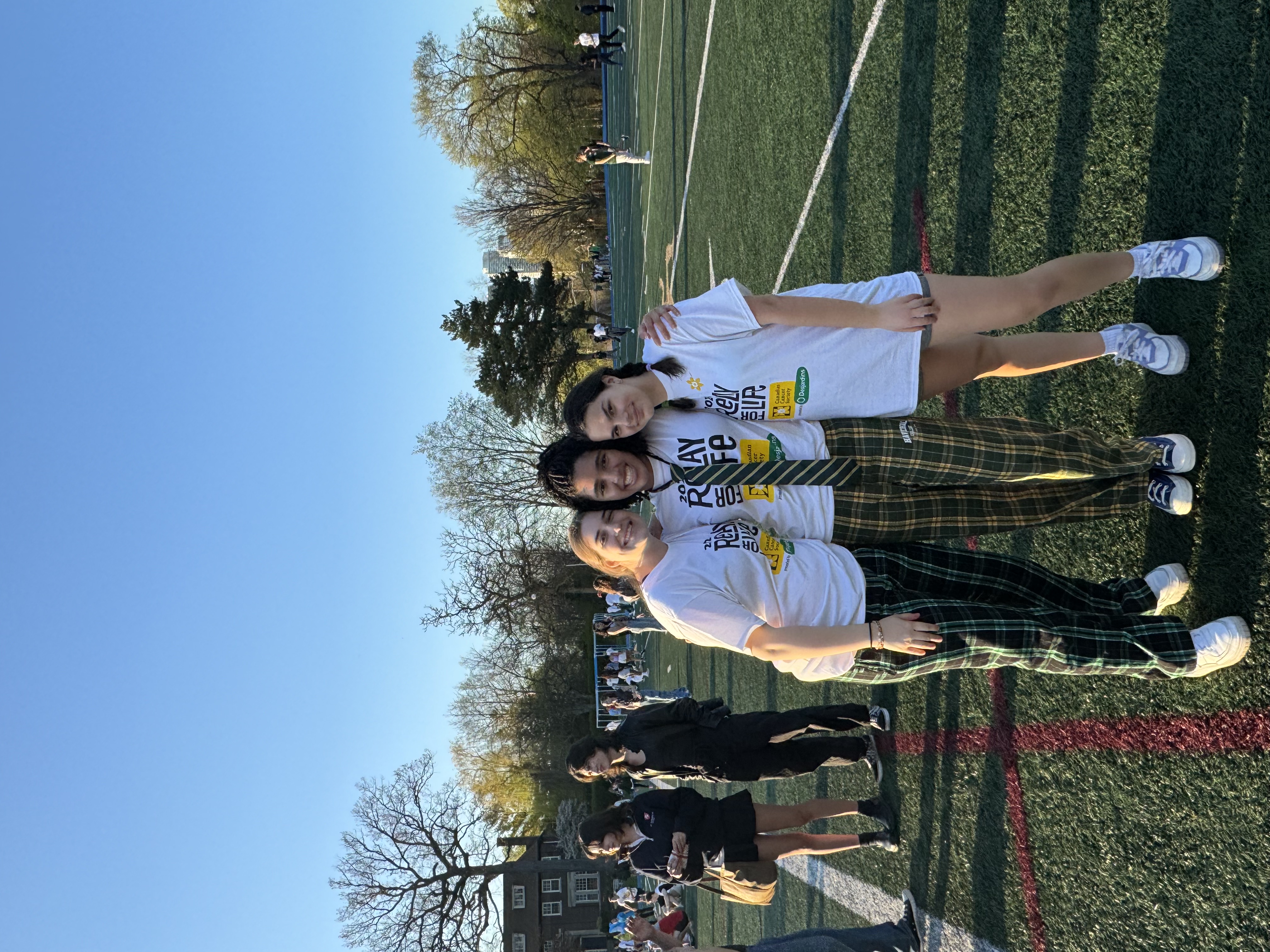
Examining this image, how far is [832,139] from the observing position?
7332 mm

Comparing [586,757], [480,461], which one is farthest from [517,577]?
[586,757]

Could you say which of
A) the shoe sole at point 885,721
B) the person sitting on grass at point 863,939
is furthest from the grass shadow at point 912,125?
the person sitting on grass at point 863,939

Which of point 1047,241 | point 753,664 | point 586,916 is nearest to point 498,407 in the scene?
point 753,664

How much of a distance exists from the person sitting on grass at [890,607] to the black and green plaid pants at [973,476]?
16cm

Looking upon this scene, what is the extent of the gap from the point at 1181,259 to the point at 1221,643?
1484 millimetres

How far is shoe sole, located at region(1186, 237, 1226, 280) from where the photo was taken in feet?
10.9

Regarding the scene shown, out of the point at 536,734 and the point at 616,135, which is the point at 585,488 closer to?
the point at 616,135

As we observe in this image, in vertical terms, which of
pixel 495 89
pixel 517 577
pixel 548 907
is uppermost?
pixel 495 89

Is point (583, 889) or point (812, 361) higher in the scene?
point (812, 361)

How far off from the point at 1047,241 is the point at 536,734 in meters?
32.4

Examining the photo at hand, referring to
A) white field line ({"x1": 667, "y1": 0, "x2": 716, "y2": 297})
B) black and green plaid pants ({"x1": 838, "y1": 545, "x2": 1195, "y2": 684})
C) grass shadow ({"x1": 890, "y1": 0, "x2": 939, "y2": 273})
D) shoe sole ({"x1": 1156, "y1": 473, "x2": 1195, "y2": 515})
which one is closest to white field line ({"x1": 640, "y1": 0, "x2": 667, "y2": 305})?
white field line ({"x1": 667, "y1": 0, "x2": 716, "y2": 297})

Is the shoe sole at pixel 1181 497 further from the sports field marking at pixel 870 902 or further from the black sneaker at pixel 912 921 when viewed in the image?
the black sneaker at pixel 912 921

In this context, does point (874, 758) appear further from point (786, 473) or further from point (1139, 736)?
point (786, 473)

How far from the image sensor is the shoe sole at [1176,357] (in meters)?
3.55
